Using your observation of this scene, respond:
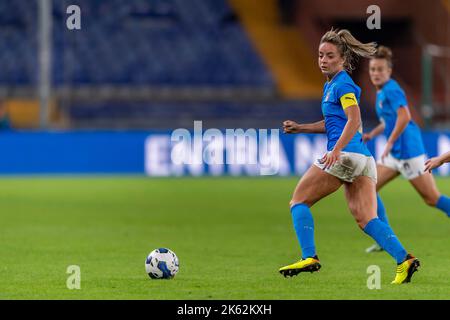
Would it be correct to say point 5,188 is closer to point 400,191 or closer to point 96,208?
point 96,208

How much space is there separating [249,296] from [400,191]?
16.5 metres

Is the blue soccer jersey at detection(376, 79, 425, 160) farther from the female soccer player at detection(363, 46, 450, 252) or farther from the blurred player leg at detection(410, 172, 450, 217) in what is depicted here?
the blurred player leg at detection(410, 172, 450, 217)

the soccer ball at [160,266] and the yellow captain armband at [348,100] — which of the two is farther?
the soccer ball at [160,266]

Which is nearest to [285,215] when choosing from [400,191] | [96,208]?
[96,208]

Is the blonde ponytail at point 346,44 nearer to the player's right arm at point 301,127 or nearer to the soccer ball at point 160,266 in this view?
the player's right arm at point 301,127

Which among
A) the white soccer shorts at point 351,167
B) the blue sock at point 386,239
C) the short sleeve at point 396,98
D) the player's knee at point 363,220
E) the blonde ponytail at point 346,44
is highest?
the blonde ponytail at point 346,44

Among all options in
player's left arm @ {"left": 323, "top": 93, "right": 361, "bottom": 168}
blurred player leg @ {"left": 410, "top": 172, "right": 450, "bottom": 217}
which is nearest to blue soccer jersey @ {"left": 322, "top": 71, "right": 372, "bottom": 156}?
player's left arm @ {"left": 323, "top": 93, "right": 361, "bottom": 168}

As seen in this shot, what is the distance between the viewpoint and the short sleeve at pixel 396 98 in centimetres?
1360

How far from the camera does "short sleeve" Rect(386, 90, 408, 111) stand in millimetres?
13602

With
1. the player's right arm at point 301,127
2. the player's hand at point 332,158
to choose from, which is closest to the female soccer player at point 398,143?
the player's right arm at point 301,127

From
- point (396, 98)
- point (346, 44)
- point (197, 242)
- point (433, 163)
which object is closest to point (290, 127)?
point (346, 44)

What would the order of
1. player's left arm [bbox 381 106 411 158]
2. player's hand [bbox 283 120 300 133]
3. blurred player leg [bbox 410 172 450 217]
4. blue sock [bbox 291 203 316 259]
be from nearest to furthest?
player's hand [bbox 283 120 300 133] → blue sock [bbox 291 203 316 259] → player's left arm [bbox 381 106 411 158] → blurred player leg [bbox 410 172 450 217]

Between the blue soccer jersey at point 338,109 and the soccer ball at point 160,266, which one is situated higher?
the blue soccer jersey at point 338,109

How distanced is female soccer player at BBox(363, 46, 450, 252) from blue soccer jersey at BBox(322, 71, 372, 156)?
11.6ft
